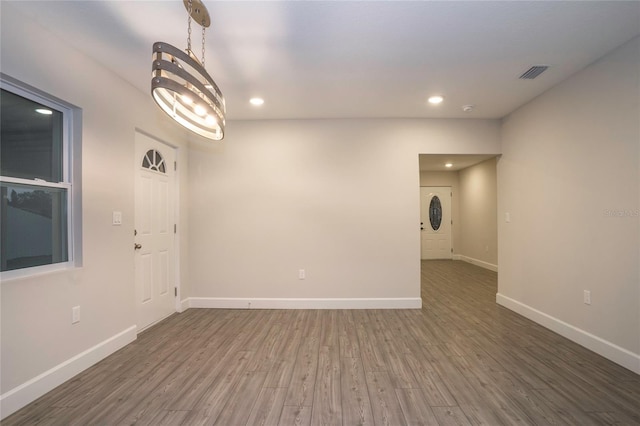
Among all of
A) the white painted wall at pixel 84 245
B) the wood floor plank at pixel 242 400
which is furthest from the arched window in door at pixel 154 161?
the wood floor plank at pixel 242 400

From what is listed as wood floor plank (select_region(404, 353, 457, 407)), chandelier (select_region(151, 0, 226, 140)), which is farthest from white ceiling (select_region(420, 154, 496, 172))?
chandelier (select_region(151, 0, 226, 140))

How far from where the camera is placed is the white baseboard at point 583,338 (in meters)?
2.21

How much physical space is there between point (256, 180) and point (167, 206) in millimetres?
1155

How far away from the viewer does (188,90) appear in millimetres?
1403

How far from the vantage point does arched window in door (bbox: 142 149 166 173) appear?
3.10 metres

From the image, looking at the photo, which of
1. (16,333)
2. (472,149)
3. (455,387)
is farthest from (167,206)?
(472,149)

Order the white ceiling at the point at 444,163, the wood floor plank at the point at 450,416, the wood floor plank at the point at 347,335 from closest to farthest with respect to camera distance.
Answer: the wood floor plank at the point at 450,416 → the wood floor plank at the point at 347,335 → the white ceiling at the point at 444,163

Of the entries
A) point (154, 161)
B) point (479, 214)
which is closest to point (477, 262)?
point (479, 214)

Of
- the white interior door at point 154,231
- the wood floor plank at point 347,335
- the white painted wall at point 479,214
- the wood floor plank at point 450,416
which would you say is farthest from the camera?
the white painted wall at point 479,214

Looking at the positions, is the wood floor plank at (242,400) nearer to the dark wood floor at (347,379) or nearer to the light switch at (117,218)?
the dark wood floor at (347,379)

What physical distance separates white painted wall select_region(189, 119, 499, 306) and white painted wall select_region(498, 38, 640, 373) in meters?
0.88

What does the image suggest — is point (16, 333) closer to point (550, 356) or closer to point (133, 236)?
point (133, 236)

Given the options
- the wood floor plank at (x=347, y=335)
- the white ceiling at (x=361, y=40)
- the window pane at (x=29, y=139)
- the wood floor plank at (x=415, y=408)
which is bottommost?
the wood floor plank at (x=347, y=335)

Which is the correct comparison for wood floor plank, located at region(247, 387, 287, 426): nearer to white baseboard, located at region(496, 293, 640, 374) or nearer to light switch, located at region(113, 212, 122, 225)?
light switch, located at region(113, 212, 122, 225)
